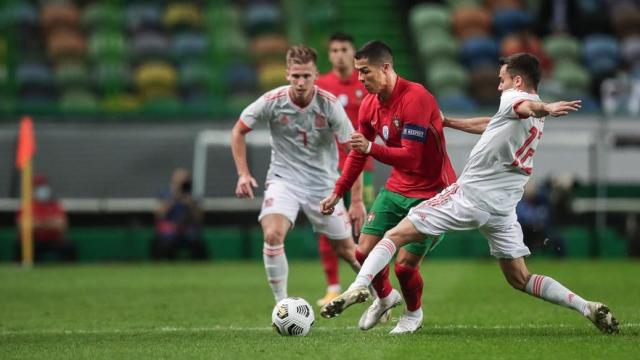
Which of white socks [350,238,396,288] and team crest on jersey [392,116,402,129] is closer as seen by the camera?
white socks [350,238,396,288]

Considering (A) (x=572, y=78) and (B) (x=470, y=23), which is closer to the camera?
(A) (x=572, y=78)

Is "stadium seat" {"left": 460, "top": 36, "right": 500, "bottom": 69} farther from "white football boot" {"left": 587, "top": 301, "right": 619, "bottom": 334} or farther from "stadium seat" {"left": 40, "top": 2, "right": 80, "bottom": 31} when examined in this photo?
"white football boot" {"left": 587, "top": 301, "right": 619, "bottom": 334}

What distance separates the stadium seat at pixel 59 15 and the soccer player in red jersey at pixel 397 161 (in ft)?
52.2

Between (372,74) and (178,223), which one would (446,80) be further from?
(372,74)

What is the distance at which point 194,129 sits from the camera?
900 inches

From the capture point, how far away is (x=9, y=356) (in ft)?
28.7

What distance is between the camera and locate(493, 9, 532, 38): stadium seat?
88.0ft

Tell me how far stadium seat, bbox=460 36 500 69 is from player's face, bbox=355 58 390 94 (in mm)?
16630

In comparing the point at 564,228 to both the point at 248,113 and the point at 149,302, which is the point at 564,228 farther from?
the point at 248,113

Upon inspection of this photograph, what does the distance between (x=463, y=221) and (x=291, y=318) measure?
5.01 feet

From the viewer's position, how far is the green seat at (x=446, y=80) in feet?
80.9

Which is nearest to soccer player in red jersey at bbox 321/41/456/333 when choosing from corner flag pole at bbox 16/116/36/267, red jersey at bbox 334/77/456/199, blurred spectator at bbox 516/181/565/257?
red jersey at bbox 334/77/456/199

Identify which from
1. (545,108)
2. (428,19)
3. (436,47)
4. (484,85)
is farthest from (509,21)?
(545,108)

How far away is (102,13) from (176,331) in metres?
14.8
